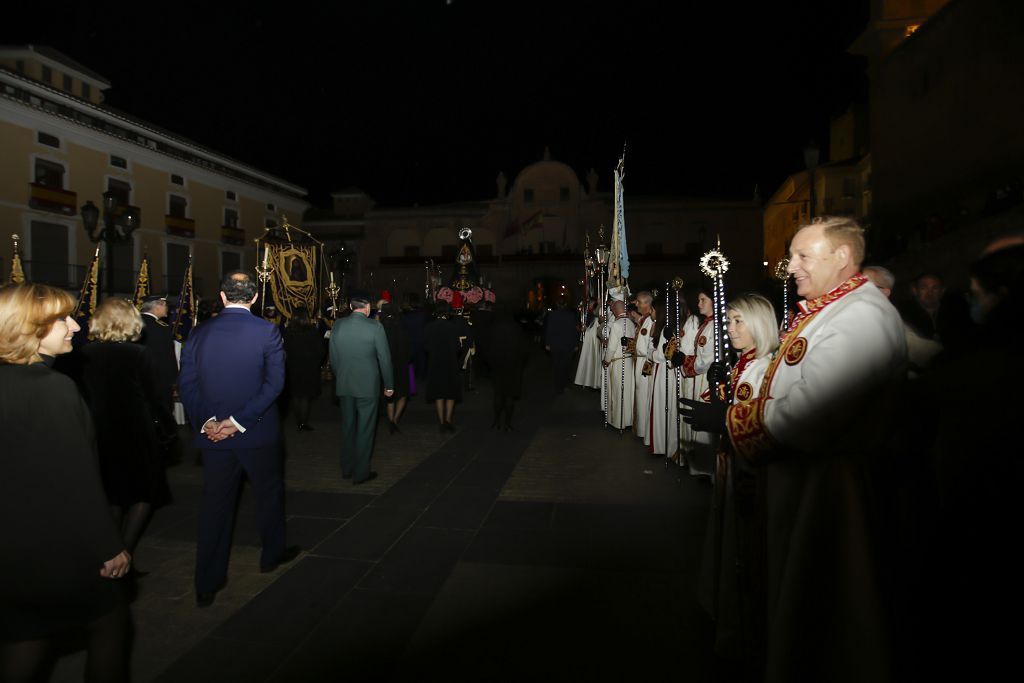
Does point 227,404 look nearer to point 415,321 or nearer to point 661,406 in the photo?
point 661,406

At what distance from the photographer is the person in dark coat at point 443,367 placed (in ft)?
28.8

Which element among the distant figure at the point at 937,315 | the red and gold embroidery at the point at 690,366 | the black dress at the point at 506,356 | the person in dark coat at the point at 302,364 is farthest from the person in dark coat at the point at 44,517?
the person in dark coat at the point at 302,364

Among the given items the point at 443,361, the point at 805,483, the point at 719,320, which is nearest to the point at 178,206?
the point at 443,361

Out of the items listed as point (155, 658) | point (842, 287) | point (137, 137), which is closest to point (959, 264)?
point (842, 287)

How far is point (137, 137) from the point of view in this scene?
29.3 m

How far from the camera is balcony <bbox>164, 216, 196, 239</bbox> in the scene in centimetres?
3084

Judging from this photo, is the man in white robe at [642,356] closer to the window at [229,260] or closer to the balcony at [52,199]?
the balcony at [52,199]

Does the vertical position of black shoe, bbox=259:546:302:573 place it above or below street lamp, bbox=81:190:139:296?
below

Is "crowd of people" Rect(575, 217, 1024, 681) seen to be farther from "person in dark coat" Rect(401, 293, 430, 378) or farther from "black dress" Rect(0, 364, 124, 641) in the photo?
"person in dark coat" Rect(401, 293, 430, 378)

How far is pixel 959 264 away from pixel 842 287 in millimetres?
13120

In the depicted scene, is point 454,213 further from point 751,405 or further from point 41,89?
point 751,405

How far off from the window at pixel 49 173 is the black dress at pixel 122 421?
27.0 meters

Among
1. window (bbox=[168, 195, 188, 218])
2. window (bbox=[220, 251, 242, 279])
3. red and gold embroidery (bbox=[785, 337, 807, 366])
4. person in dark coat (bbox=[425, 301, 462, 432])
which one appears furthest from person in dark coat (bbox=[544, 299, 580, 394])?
window (bbox=[220, 251, 242, 279])

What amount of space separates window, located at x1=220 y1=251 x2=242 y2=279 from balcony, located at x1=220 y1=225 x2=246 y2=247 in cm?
73
